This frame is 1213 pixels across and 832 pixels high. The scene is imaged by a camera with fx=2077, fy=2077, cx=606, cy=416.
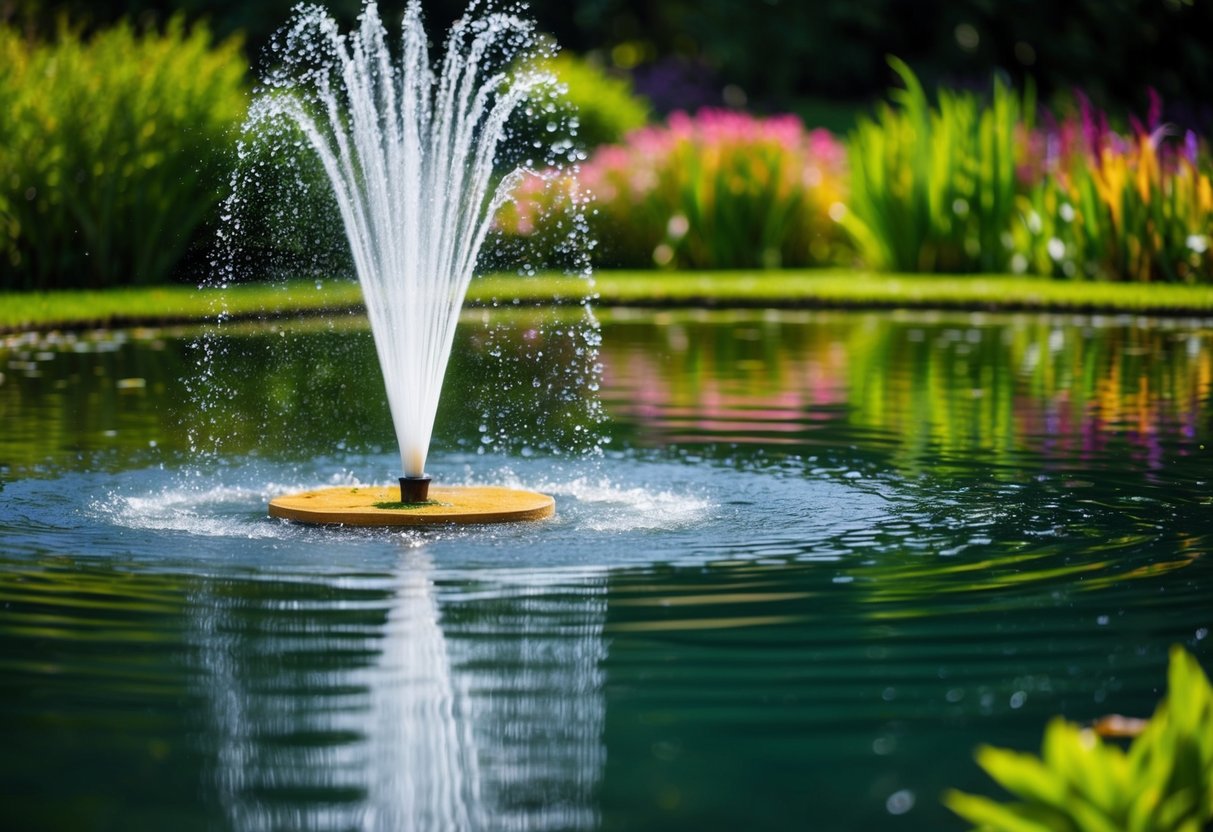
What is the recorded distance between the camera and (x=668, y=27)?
50.3 metres

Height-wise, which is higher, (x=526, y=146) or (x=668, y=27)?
(x=668, y=27)

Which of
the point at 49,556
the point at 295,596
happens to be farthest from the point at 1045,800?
the point at 49,556

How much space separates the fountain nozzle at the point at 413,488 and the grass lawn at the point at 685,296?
913cm

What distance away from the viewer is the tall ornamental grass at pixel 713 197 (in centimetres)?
2555

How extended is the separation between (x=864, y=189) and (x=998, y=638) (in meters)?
18.7

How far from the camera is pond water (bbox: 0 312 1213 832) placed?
4.56 meters

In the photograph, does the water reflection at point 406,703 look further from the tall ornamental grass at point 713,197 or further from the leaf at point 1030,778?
the tall ornamental grass at point 713,197

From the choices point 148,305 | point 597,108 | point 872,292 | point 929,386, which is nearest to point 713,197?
point 872,292

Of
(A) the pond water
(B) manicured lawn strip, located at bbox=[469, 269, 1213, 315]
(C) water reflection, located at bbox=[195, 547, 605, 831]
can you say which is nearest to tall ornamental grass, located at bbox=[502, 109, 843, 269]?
(B) manicured lawn strip, located at bbox=[469, 269, 1213, 315]

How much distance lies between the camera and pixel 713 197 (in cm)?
2592

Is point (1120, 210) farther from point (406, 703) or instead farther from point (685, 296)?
point (406, 703)

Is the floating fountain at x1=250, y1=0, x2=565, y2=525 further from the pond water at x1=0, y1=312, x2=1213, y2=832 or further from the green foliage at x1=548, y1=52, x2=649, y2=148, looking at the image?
the green foliage at x1=548, y1=52, x2=649, y2=148

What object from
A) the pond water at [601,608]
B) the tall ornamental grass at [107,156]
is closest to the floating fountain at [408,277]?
the pond water at [601,608]

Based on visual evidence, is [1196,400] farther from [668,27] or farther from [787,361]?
[668,27]
